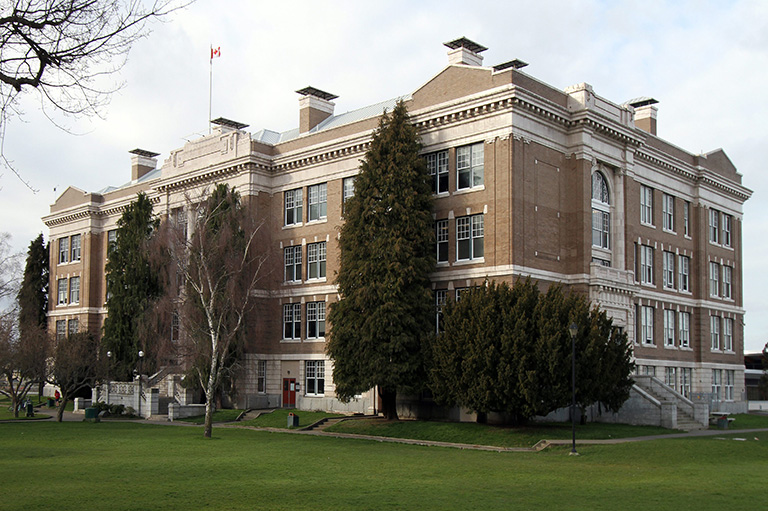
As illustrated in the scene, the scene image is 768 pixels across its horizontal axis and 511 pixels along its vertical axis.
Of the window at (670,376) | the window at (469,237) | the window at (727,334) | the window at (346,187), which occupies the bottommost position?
the window at (670,376)

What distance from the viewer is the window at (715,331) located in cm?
5753

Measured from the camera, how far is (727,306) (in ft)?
195

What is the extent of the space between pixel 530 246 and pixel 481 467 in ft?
62.3

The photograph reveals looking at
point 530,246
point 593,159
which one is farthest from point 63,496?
point 593,159

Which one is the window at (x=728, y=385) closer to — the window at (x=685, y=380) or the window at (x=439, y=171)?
the window at (x=685, y=380)

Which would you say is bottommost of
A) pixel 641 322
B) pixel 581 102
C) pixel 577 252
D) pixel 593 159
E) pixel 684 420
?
pixel 684 420

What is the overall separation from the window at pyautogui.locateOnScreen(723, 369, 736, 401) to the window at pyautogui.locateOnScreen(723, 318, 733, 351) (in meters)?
1.72

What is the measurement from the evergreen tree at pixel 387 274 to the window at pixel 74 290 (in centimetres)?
3962

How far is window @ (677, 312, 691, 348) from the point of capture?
54562mm

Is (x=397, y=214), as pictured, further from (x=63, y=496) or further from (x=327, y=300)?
(x=63, y=496)

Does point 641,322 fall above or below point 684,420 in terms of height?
above

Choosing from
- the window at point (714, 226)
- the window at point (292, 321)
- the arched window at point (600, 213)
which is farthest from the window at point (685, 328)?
the window at point (292, 321)

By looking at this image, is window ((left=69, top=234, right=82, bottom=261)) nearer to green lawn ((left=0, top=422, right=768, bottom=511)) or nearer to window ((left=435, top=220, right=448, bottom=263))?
green lawn ((left=0, top=422, right=768, bottom=511))

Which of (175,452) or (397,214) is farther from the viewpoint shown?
(397,214)
